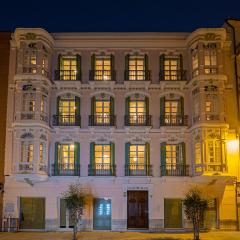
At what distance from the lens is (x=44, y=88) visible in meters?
30.7

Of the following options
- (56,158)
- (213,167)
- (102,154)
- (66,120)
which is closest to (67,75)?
(66,120)

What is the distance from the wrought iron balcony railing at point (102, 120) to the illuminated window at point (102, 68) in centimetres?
281

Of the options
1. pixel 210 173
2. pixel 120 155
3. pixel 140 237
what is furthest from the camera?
pixel 120 155

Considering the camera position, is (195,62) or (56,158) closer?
(56,158)

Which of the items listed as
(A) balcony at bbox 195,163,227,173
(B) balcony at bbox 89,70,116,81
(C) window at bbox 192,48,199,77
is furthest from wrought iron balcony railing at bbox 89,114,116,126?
(A) balcony at bbox 195,163,227,173

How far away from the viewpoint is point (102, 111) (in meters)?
31.8

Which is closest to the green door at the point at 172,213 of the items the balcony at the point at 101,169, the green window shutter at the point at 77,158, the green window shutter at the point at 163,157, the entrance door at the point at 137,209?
the entrance door at the point at 137,209

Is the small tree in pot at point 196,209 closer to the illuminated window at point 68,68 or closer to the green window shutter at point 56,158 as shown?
the green window shutter at point 56,158

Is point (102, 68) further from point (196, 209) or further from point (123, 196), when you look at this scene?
point (196, 209)

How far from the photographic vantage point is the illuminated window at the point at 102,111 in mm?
31547

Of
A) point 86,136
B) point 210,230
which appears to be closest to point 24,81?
point 86,136

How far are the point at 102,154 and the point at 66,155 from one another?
103 inches

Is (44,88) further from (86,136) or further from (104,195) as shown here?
(104,195)

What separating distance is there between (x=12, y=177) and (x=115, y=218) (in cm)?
775
